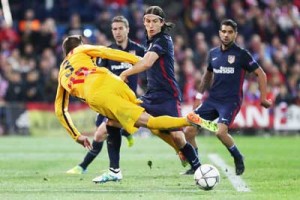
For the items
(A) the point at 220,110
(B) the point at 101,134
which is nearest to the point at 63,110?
(B) the point at 101,134

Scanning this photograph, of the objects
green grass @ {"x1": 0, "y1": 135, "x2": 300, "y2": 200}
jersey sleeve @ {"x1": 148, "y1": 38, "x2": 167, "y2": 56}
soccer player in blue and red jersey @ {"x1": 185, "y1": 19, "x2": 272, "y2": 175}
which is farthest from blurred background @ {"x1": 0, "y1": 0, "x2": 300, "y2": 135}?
jersey sleeve @ {"x1": 148, "y1": 38, "x2": 167, "y2": 56}

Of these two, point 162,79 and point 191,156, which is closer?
point 191,156

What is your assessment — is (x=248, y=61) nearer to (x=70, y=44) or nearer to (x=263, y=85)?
(x=263, y=85)

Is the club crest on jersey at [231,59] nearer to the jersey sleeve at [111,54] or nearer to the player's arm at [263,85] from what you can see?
the player's arm at [263,85]

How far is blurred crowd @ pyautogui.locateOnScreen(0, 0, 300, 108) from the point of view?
26.6 m

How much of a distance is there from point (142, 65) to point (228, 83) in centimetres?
269

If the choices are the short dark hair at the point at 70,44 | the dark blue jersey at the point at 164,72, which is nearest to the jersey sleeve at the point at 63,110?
the short dark hair at the point at 70,44

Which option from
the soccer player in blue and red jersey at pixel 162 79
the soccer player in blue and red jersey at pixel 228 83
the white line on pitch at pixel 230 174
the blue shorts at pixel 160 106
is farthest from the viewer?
the soccer player in blue and red jersey at pixel 228 83

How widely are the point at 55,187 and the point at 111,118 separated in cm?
112

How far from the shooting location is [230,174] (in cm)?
1380

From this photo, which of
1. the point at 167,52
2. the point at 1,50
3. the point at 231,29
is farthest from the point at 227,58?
the point at 1,50

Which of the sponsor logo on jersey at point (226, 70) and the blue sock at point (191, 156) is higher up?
the sponsor logo on jersey at point (226, 70)

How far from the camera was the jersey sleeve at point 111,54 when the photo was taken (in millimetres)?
11438

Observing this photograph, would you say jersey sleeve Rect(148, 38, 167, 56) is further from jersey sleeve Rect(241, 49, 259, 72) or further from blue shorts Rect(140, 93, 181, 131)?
jersey sleeve Rect(241, 49, 259, 72)
